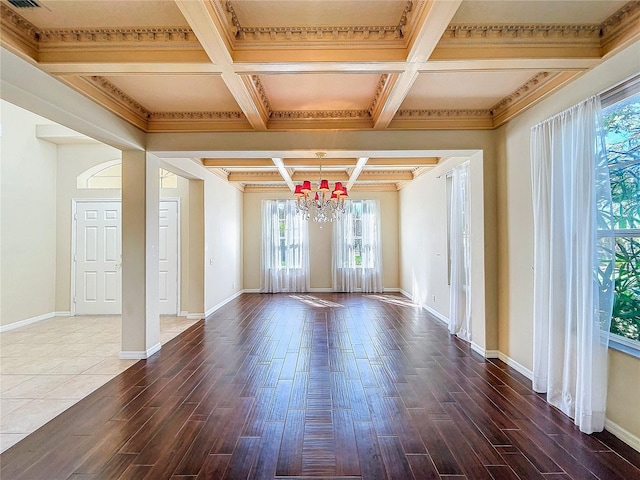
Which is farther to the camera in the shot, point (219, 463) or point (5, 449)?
point (5, 449)

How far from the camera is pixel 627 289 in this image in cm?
222

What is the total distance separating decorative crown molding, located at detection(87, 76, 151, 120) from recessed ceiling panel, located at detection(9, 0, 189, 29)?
0.65 m

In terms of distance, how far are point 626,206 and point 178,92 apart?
3944mm

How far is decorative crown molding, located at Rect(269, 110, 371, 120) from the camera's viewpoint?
3.65 m

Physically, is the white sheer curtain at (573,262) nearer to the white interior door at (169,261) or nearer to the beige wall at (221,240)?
the beige wall at (221,240)

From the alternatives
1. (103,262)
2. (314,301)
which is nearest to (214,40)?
(103,262)

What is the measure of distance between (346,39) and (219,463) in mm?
3048

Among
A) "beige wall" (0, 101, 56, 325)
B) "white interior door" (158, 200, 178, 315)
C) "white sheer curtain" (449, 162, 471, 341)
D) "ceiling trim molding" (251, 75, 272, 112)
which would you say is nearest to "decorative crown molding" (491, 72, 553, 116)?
"white sheer curtain" (449, 162, 471, 341)

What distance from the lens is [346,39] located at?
7.54 ft

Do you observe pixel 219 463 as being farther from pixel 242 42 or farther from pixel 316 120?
pixel 316 120

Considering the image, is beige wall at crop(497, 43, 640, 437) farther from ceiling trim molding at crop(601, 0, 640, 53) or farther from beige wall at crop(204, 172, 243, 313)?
beige wall at crop(204, 172, 243, 313)

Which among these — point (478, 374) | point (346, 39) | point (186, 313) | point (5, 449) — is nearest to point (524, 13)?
point (346, 39)

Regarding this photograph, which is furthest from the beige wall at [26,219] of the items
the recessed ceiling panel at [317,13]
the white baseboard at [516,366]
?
the white baseboard at [516,366]

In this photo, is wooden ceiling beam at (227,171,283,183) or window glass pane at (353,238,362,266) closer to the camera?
wooden ceiling beam at (227,171,283,183)
